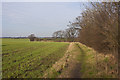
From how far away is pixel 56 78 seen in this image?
19.2 ft

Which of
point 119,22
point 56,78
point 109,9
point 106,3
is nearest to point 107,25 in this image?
point 119,22

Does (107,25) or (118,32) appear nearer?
(118,32)

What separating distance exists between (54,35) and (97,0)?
98.1m

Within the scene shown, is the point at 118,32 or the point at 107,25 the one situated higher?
the point at 107,25

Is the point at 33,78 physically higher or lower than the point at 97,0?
lower

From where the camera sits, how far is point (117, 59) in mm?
6480

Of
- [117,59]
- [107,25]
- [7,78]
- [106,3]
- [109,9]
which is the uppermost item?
[106,3]

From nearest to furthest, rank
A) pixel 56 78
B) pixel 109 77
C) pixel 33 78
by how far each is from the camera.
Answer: pixel 109 77 < pixel 56 78 < pixel 33 78

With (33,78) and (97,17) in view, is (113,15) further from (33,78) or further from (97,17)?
(33,78)

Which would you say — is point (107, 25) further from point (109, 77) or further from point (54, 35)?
point (54, 35)

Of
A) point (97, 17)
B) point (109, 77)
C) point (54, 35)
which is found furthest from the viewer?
point (54, 35)

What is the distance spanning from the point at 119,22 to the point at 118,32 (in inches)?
26.7

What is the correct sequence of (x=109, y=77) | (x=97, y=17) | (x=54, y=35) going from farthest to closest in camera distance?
(x=54, y=35) → (x=97, y=17) → (x=109, y=77)

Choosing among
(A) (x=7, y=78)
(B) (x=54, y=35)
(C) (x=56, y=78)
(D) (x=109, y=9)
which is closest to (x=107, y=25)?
(D) (x=109, y=9)
